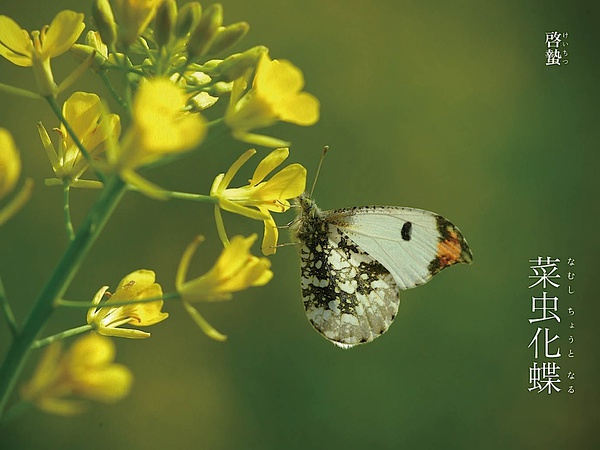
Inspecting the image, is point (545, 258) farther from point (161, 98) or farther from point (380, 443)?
point (161, 98)

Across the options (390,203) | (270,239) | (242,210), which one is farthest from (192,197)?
(390,203)

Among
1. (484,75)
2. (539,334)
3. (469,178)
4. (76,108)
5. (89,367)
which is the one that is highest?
(484,75)

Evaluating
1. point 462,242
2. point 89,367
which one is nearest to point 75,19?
point 89,367

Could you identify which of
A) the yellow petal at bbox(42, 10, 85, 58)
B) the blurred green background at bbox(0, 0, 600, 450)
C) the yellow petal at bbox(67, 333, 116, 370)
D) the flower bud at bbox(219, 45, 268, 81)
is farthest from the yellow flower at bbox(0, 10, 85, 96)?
the blurred green background at bbox(0, 0, 600, 450)

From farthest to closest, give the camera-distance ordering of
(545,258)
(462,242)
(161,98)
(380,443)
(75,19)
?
1. (545,258)
2. (380,443)
3. (462,242)
4. (75,19)
5. (161,98)

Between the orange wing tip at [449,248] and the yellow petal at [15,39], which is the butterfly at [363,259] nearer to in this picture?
the orange wing tip at [449,248]

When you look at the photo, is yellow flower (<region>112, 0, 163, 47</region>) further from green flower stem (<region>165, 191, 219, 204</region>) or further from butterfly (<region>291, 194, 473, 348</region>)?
butterfly (<region>291, 194, 473, 348</region>)

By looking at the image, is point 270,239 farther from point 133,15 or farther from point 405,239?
point 405,239

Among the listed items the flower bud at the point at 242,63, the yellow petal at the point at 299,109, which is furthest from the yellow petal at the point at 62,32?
the yellow petal at the point at 299,109
